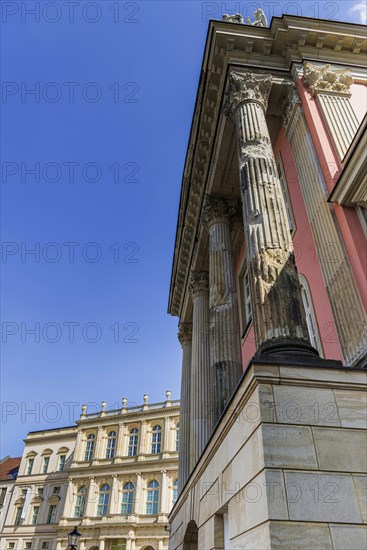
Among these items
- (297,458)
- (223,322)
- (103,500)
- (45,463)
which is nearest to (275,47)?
(223,322)

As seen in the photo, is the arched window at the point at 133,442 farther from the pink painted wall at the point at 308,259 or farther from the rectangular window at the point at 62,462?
the pink painted wall at the point at 308,259

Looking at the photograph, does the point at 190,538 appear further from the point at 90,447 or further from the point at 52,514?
the point at 52,514

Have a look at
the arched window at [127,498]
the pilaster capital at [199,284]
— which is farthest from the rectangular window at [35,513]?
the pilaster capital at [199,284]

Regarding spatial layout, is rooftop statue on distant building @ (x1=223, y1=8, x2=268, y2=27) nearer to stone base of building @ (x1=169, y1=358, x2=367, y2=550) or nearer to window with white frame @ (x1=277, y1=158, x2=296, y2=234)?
window with white frame @ (x1=277, y1=158, x2=296, y2=234)

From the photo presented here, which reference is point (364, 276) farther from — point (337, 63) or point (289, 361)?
point (337, 63)

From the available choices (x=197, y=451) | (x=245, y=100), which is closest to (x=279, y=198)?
(x=245, y=100)

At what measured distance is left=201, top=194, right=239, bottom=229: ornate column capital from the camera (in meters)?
13.4

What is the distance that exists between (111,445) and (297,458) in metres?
44.1

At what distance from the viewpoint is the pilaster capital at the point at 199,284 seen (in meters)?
16.6

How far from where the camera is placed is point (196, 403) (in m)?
13.7

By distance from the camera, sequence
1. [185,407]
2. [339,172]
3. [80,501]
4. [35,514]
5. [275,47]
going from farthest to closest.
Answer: [35,514] → [80,501] → [185,407] → [275,47] → [339,172]

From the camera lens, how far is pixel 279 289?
665 cm

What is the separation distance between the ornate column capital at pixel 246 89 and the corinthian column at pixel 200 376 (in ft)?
24.2

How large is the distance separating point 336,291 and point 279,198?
2.14 m
